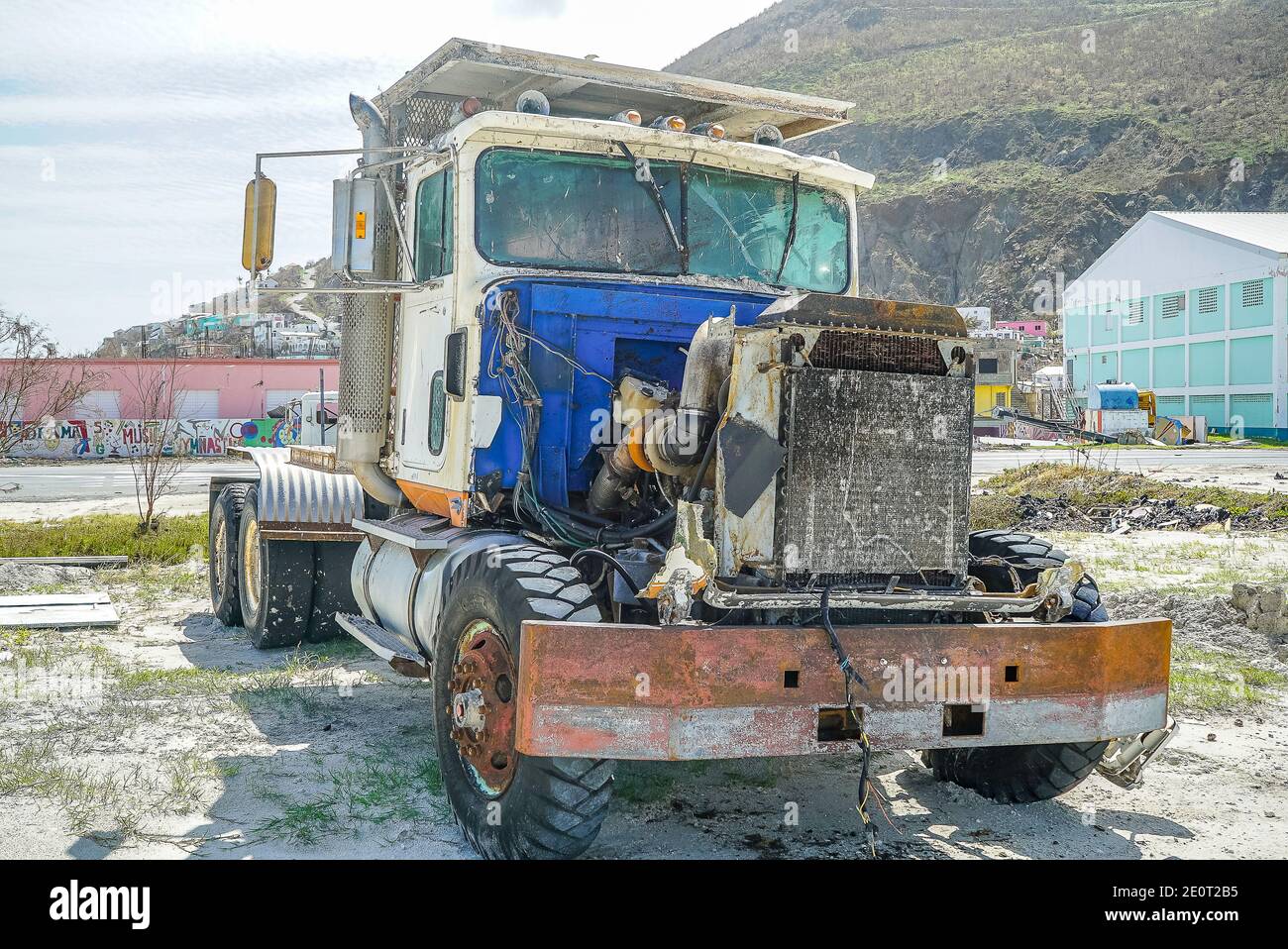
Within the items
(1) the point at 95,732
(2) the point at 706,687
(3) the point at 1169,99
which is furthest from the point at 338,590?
(3) the point at 1169,99

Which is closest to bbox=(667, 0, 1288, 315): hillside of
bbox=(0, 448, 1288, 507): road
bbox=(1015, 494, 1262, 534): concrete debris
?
bbox=(0, 448, 1288, 507): road

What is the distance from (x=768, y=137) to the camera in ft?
22.4

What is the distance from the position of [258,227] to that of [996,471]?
81.6 ft

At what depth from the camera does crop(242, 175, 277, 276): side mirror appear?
6.20m

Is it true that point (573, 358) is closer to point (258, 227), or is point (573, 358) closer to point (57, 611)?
point (258, 227)

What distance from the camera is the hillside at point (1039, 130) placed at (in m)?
93.7

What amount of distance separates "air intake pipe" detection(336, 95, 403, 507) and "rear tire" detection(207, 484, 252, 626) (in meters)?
3.00

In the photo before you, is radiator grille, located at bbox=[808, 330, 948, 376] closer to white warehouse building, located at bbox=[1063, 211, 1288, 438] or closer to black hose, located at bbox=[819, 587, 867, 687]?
black hose, located at bbox=[819, 587, 867, 687]

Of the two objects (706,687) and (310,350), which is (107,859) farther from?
(310,350)

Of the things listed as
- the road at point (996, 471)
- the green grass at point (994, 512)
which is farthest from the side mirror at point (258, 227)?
the road at point (996, 471)

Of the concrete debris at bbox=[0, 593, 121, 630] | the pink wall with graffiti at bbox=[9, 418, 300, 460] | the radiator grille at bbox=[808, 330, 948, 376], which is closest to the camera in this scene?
the radiator grille at bbox=[808, 330, 948, 376]

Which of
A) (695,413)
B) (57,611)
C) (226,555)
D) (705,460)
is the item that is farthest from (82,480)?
(705,460)

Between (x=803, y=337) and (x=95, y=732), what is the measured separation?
465 centimetres

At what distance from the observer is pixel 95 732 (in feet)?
21.7
